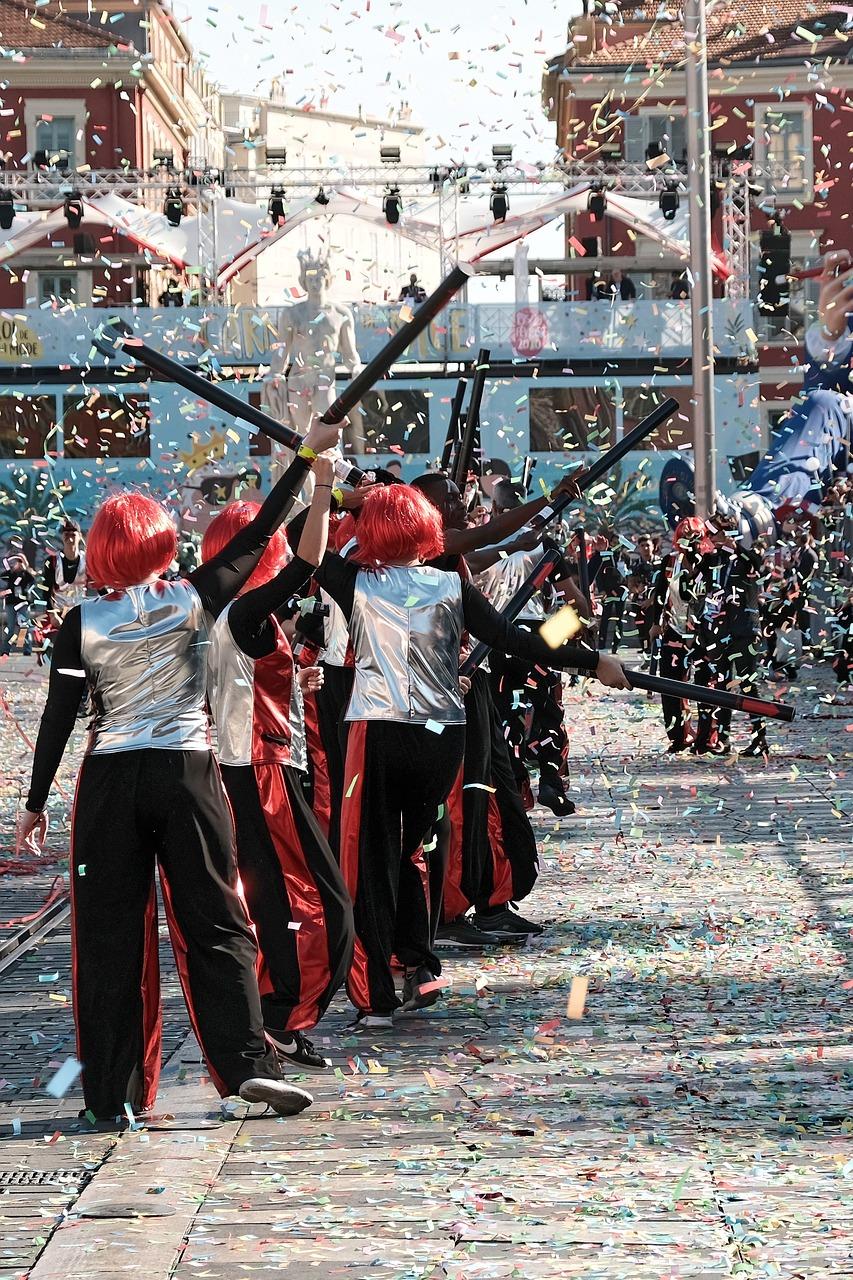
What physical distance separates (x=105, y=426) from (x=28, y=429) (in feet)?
7.24

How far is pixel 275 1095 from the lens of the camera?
5723 millimetres

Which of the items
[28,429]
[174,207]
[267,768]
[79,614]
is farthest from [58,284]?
[79,614]

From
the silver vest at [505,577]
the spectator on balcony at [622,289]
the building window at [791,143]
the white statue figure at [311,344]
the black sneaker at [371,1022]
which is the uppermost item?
the building window at [791,143]

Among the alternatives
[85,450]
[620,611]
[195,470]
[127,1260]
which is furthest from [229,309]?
[127,1260]

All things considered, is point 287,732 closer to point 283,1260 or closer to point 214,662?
point 214,662

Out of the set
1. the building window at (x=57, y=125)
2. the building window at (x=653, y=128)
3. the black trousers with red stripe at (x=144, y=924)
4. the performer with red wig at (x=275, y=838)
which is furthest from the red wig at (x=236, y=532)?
the building window at (x=57, y=125)

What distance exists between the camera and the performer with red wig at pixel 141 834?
5750mm

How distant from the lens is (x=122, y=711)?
5.77 meters

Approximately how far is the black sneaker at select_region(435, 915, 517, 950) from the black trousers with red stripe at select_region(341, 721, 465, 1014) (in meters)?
1.45

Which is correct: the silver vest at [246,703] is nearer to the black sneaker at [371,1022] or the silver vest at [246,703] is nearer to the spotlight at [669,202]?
the black sneaker at [371,1022]

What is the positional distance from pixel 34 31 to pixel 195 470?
23.3 m

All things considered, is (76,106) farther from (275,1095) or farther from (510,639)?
(275,1095)

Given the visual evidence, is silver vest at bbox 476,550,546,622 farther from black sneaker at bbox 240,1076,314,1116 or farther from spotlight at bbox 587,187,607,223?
spotlight at bbox 587,187,607,223

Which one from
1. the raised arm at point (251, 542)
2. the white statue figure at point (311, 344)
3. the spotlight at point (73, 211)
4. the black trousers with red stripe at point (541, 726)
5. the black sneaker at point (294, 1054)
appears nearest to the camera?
the raised arm at point (251, 542)
